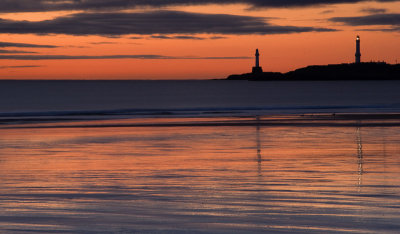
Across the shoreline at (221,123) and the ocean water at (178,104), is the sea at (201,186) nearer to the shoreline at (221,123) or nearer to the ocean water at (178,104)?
the shoreline at (221,123)

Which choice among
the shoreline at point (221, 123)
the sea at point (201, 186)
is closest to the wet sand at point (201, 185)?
the sea at point (201, 186)

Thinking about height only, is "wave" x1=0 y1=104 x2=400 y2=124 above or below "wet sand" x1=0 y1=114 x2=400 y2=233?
below

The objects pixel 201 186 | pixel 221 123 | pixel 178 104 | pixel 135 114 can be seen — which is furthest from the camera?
pixel 178 104

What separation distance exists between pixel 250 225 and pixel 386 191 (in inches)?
137

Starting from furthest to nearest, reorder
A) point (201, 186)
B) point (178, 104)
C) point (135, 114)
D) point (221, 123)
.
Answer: point (178, 104) → point (135, 114) → point (221, 123) → point (201, 186)

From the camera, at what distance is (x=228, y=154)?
690 inches

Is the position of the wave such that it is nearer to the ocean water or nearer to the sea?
the ocean water

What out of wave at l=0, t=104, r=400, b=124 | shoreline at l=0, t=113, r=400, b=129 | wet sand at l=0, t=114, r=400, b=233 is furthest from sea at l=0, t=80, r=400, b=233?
wave at l=0, t=104, r=400, b=124

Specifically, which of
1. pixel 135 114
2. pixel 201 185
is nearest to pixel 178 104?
pixel 135 114

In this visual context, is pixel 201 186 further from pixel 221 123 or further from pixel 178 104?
pixel 178 104

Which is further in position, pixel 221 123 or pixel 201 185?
pixel 221 123

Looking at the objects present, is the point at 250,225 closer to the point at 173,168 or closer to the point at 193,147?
the point at 173,168

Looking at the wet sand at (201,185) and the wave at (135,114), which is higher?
the wet sand at (201,185)

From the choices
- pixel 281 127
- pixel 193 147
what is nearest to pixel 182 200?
pixel 193 147
